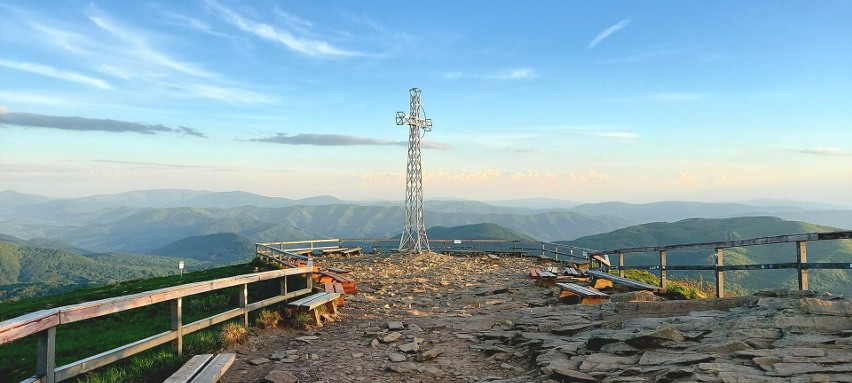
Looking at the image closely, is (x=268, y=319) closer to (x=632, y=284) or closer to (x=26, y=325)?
(x=26, y=325)

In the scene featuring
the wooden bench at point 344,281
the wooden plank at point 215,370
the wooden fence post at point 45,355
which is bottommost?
the wooden bench at point 344,281

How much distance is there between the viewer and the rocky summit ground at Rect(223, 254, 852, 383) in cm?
538

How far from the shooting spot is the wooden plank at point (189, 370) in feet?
19.1

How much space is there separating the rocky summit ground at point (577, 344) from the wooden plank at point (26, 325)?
2.55 meters

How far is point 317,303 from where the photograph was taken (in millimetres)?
10422

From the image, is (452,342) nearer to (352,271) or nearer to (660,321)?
(660,321)

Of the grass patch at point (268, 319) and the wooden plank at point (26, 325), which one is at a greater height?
the wooden plank at point (26, 325)

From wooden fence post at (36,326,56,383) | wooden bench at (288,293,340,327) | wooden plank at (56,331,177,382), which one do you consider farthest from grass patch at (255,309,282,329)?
wooden fence post at (36,326,56,383)

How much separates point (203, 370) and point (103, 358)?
1140 mm

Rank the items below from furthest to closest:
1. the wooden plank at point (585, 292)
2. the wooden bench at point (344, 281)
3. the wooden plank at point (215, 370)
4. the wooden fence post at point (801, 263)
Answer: the wooden bench at point (344, 281) < the wooden plank at point (585, 292) < the wooden fence post at point (801, 263) < the wooden plank at point (215, 370)

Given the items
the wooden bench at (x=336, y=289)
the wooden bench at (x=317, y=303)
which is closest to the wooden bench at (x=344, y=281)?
the wooden bench at (x=336, y=289)

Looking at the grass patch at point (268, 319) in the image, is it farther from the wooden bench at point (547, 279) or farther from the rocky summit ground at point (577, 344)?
the wooden bench at point (547, 279)

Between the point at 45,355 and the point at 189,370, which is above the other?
the point at 45,355

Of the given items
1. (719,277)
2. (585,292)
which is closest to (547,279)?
(585,292)
